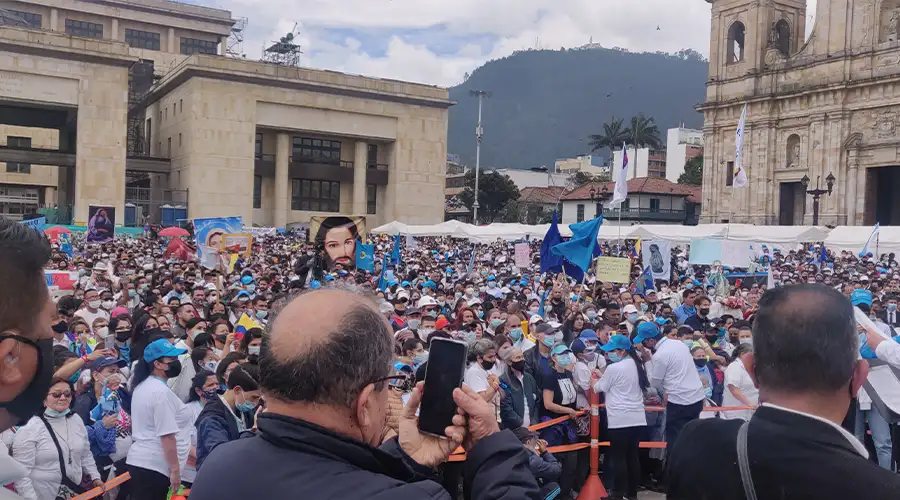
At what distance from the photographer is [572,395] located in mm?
8484

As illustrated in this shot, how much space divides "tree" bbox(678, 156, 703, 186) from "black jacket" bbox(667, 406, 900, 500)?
9176 centimetres

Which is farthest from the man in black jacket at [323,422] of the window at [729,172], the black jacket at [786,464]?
the window at [729,172]

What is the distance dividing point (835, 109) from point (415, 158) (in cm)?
2915

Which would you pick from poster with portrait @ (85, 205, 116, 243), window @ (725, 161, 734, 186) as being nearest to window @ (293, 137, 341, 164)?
window @ (725, 161, 734, 186)

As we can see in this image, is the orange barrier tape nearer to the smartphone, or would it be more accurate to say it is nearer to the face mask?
the face mask

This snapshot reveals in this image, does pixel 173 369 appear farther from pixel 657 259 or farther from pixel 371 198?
pixel 371 198

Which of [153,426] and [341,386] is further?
[153,426]

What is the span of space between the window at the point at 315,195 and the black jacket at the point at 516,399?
54033 mm

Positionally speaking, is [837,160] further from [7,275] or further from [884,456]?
[7,275]

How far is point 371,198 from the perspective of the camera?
63.0 metres

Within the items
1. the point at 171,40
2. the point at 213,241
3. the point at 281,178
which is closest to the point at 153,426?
the point at 213,241

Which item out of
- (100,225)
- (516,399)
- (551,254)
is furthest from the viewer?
(100,225)

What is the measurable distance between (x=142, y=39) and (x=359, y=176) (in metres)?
31.3

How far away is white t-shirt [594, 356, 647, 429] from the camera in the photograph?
831cm
